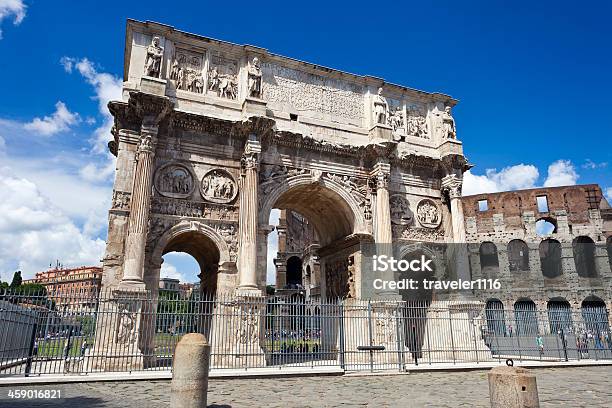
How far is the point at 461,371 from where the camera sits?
12.7 meters

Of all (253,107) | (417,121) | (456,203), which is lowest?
(456,203)

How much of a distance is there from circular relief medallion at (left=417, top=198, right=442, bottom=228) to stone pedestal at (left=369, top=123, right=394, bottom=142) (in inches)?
119


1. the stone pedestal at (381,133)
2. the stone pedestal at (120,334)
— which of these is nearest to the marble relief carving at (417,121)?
the stone pedestal at (381,133)

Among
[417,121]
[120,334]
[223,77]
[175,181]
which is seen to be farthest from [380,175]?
[120,334]

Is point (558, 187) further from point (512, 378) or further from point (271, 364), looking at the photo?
point (512, 378)

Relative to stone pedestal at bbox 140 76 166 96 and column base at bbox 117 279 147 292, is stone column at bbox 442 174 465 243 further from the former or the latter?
column base at bbox 117 279 147 292

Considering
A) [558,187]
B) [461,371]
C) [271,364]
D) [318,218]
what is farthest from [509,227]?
[271,364]

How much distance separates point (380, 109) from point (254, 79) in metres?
5.24

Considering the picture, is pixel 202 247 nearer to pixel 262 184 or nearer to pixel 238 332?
pixel 262 184

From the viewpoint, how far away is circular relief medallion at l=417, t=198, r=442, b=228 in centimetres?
1836

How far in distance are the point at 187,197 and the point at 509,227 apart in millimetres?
26529

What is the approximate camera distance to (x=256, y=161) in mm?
15117

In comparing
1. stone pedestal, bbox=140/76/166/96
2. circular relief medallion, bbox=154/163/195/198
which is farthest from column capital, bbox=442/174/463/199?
stone pedestal, bbox=140/76/166/96

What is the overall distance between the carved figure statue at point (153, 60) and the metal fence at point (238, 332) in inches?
278
